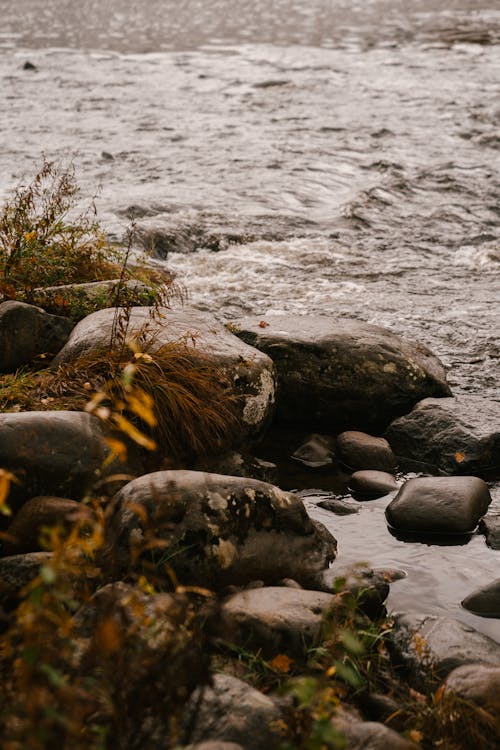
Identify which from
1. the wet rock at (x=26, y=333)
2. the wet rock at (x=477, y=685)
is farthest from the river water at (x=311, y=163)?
the wet rock at (x=26, y=333)

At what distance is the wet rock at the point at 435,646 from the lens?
3857mm

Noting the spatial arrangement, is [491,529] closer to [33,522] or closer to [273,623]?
[273,623]

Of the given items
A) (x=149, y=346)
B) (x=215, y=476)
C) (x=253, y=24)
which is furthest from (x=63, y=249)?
(x=253, y=24)

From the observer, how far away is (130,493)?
418cm

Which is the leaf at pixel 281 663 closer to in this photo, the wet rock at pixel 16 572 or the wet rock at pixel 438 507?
the wet rock at pixel 16 572

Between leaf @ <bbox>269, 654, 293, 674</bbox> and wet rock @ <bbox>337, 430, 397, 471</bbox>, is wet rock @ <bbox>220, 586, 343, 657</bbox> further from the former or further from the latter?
wet rock @ <bbox>337, 430, 397, 471</bbox>

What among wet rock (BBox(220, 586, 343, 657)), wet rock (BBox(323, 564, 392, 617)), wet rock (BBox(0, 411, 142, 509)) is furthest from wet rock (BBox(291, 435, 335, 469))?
wet rock (BBox(220, 586, 343, 657))

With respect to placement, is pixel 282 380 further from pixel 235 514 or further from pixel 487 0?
pixel 487 0

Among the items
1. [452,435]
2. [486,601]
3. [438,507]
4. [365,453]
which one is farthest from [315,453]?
[486,601]

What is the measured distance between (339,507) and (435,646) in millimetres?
1573

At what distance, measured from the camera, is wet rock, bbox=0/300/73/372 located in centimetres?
585

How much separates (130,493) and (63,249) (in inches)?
141

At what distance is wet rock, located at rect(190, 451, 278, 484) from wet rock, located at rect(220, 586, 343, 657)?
1.49 meters

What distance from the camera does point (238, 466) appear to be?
555 centimetres
